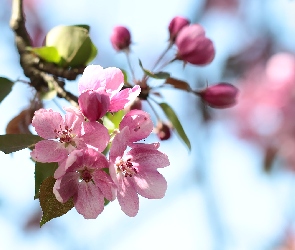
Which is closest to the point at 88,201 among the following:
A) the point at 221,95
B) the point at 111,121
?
the point at 111,121

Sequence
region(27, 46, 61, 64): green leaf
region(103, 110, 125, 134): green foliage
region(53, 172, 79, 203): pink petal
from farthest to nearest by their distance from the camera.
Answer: region(27, 46, 61, 64): green leaf < region(103, 110, 125, 134): green foliage < region(53, 172, 79, 203): pink petal

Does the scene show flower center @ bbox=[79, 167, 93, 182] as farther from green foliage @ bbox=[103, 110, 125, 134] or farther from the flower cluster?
green foliage @ bbox=[103, 110, 125, 134]

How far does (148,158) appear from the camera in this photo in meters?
0.94

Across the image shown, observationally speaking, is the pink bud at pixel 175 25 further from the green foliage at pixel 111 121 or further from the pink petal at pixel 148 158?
the pink petal at pixel 148 158

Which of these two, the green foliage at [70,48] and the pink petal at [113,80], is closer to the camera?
the pink petal at [113,80]

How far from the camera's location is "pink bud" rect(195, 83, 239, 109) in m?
1.26

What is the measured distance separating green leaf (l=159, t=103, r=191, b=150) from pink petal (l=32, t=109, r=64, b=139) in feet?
1.08

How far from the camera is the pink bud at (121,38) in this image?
1.35 meters

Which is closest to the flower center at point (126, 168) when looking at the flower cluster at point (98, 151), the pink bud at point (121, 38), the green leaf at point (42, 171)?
the flower cluster at point (98, 151)

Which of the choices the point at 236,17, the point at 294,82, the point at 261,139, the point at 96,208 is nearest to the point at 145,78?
the point at 96,208

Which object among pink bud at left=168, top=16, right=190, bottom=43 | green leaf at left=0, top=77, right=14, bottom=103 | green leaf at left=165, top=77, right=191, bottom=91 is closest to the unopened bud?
green leaf at left=165, top=77, right=191, bottom=91

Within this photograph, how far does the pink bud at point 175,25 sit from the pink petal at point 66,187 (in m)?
0.56

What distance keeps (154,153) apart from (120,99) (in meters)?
0.10

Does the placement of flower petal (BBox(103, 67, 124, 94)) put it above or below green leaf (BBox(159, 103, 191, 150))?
above
